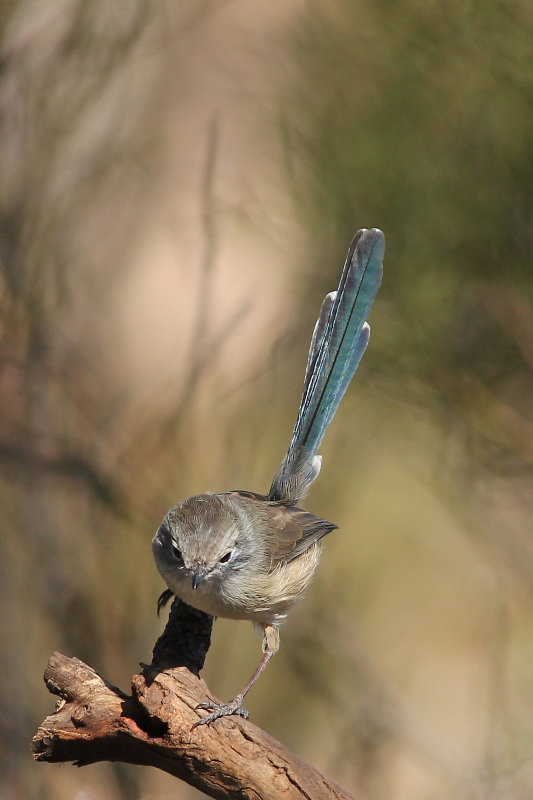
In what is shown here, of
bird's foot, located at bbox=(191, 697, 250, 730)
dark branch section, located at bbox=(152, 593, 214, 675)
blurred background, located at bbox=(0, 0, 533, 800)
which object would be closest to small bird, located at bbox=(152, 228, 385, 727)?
bird's foot, located at bbox=(191, 697, 250, 730)

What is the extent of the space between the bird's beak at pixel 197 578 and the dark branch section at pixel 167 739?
32 centimetres

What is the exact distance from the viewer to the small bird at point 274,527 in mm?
2795

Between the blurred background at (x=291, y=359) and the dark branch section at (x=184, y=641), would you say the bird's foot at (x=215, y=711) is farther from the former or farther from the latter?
the blurred background at (x=291, y=359)

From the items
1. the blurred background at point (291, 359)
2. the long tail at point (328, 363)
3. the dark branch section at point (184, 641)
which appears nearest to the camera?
the dark branch section at point (184, 641)

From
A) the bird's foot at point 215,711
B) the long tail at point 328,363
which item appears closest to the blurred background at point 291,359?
the long tail at point 328,363

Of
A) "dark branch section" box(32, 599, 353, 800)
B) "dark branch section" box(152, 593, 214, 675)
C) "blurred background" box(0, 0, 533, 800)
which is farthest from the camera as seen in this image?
"blurred background" box(0, 0, 533, 800)

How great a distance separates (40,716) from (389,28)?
401 cm

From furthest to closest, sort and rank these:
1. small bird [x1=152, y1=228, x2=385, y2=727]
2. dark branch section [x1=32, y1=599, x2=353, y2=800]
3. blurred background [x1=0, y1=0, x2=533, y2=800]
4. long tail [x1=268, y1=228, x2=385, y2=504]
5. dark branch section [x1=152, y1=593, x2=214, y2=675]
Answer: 1. blurred background [x1=0, y1=0, x2=533, y2=800]
2. long tail [x1=268, y1=228, x2=385, y2=504]
3. small bird [x1=152, y1=228, x2=385, y2=727]
4. dark branch section [x1=152, y1=593, x2=214, y2=675]
5. dark branch section [x1=32, y1=599, x2=353, y2=800]

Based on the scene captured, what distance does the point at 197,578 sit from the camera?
8.79 feet

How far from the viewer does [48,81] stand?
4766mm

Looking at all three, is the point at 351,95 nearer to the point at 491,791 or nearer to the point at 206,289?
the point at 206,289

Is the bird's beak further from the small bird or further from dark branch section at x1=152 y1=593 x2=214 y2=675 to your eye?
dark branch section at x1=152 y1=593 x2=214 y2=675

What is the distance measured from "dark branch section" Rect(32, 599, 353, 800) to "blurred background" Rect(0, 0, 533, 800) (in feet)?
6.98

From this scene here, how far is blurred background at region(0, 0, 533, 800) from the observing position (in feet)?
14.5
